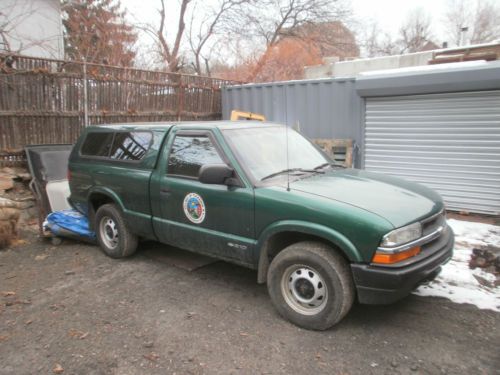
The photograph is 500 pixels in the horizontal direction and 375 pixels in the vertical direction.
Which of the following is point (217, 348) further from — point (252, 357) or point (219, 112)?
point (219, 112)

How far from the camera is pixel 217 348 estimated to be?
322 cm

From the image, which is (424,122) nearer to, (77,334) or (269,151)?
(269,151)

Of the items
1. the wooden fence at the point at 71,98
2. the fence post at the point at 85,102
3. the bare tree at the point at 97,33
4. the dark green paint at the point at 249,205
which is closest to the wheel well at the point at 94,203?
the dark green paint at the point at 249,205

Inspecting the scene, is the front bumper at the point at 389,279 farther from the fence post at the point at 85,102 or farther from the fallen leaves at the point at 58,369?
the fence post at the point at 85,102

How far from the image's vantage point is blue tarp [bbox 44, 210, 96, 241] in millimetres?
5750

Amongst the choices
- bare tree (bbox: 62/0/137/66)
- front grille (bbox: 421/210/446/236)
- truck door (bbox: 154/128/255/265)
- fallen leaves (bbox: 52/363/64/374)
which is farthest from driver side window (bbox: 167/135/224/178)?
bare tree (bbox: 62/0/137/66)

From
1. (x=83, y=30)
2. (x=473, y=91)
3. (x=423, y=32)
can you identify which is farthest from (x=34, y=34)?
(x=423, y=32)

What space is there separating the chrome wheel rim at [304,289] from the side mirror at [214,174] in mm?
1024

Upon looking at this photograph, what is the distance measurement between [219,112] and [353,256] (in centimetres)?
811

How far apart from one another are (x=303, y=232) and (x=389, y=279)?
2.51 ft

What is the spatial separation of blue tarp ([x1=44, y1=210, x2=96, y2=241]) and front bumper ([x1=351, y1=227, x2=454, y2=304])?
13.1 ft

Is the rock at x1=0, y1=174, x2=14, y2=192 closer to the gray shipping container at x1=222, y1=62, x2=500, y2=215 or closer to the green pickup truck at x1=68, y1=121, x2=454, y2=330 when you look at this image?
the green pickup truck at x1=68, y1=121, x2=454, y2=330

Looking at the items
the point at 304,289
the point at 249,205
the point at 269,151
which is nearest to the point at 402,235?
the point at 304,289

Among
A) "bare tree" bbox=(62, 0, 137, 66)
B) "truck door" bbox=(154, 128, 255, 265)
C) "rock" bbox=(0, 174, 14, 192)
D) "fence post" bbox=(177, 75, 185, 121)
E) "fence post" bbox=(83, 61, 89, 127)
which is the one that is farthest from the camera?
"bare tree" bbox=(62, 0, 137, 66)
